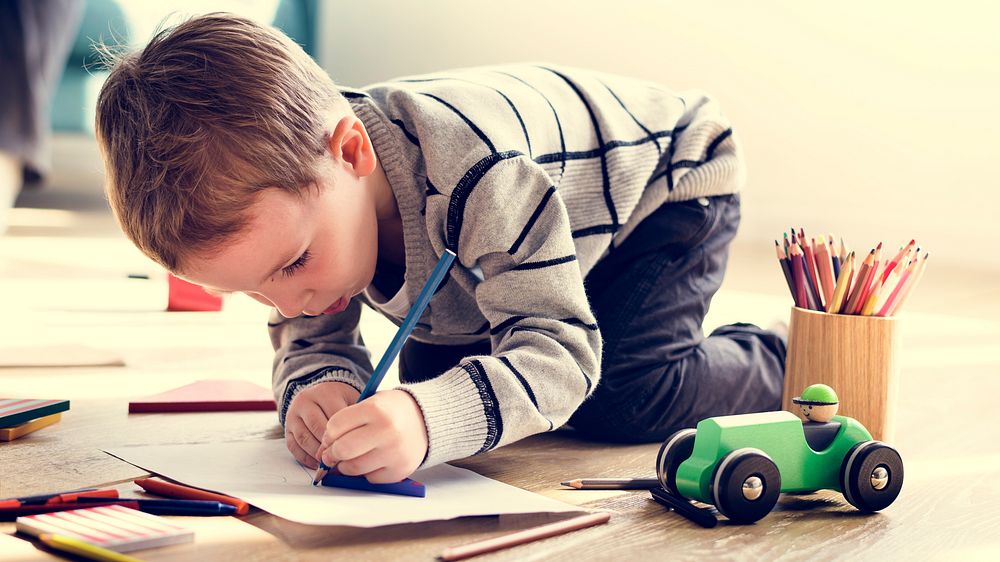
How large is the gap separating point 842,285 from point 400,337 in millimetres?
377

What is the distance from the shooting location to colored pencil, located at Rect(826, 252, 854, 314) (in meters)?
0.88

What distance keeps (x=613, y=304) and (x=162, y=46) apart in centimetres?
47

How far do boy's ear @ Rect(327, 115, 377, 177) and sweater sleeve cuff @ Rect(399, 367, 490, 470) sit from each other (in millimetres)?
173

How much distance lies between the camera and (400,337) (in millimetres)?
739

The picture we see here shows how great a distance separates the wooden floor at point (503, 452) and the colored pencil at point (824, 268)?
0.16m

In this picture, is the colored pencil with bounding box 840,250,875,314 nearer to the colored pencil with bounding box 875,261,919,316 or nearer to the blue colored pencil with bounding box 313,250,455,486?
the colored pencil with bounding box 875,261,919,316

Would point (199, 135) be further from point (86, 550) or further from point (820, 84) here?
point (820, 84)

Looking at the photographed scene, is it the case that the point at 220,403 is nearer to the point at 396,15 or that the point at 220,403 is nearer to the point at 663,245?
the point at 663,245

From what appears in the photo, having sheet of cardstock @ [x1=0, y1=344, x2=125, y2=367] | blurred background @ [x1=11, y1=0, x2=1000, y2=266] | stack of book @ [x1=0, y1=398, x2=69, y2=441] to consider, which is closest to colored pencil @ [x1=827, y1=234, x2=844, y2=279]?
stack of book @ [x1=0, y1=398, x2=69, y2=441]

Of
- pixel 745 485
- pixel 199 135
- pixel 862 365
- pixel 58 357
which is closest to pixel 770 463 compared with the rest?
pixel 745 485

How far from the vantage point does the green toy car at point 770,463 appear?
69 cm

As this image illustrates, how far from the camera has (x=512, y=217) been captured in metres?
0.80

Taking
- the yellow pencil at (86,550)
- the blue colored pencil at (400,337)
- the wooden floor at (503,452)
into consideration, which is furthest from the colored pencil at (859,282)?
the yellow pencil at (86,550)

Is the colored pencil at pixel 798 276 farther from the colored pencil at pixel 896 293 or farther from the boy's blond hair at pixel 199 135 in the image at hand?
the boy's blond hair at pixel 199 135
